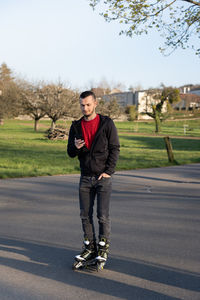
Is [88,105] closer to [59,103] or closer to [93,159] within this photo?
[93,159]

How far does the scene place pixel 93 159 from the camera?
4.30m

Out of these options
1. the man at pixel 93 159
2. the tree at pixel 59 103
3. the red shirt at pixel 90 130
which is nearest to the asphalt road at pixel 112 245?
the man at pixel 93 159

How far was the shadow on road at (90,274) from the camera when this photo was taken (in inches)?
144

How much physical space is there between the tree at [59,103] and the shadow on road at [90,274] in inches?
1340

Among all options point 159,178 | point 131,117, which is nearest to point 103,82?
point 131,117

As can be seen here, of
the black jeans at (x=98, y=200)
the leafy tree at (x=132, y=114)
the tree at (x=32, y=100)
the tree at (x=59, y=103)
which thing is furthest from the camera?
the leafy tree at (x=132, y=114)

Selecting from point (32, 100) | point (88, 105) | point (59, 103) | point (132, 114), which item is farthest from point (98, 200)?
point (132, 114)

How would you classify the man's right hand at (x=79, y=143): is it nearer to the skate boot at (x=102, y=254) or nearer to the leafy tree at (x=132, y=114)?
the skate boot at (x=102, y=254)

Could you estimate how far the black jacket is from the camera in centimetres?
427

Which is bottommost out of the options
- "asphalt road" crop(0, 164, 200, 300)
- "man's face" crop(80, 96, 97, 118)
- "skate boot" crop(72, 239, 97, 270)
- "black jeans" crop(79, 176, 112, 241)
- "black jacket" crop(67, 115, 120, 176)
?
"asphalt road" crop(0, 164, 200, 300)

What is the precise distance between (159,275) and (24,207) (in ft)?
13.5

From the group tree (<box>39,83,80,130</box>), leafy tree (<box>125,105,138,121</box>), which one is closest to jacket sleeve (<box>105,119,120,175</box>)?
tree (<box>39,83,80,130</box>)

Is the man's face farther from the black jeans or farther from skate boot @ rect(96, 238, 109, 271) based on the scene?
skate boot @ rect(96, 238, 109, 271)

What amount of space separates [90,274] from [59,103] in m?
36.5
